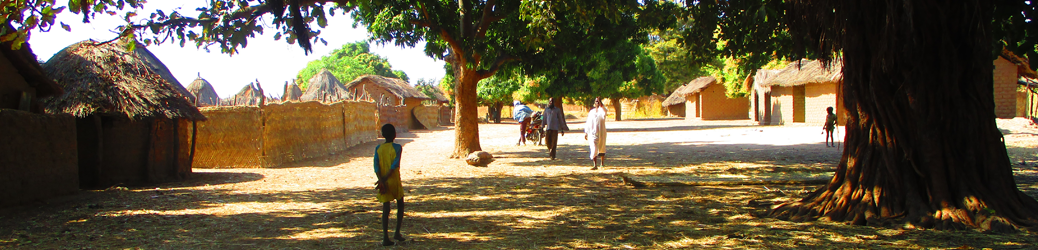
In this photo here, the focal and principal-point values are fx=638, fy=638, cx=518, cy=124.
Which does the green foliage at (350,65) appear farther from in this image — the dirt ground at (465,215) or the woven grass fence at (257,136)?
the dirt ground at (465,215)

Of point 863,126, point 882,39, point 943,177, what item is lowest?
point 943,177

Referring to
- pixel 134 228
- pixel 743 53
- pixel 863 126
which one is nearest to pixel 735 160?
pixel 743 53

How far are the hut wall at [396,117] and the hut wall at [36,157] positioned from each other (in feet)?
54.4

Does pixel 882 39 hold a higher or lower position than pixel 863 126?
higher

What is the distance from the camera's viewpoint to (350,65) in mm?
63000

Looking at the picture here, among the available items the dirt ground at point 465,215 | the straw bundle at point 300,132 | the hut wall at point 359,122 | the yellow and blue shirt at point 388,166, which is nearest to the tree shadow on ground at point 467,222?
the dirt ground at point 465,215

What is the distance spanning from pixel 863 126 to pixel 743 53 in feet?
19.8

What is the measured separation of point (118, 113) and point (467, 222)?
21.2 feet

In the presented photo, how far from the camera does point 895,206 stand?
5.64 meters

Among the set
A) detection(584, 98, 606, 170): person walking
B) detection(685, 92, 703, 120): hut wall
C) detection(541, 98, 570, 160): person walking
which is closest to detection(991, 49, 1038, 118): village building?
detection(541, 98, 570, 160): person walking

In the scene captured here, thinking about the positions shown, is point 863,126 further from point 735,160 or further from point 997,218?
point 735,160

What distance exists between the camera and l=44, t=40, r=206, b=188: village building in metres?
9.34

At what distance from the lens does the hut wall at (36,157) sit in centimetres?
707

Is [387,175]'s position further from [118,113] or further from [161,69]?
[161,69]
